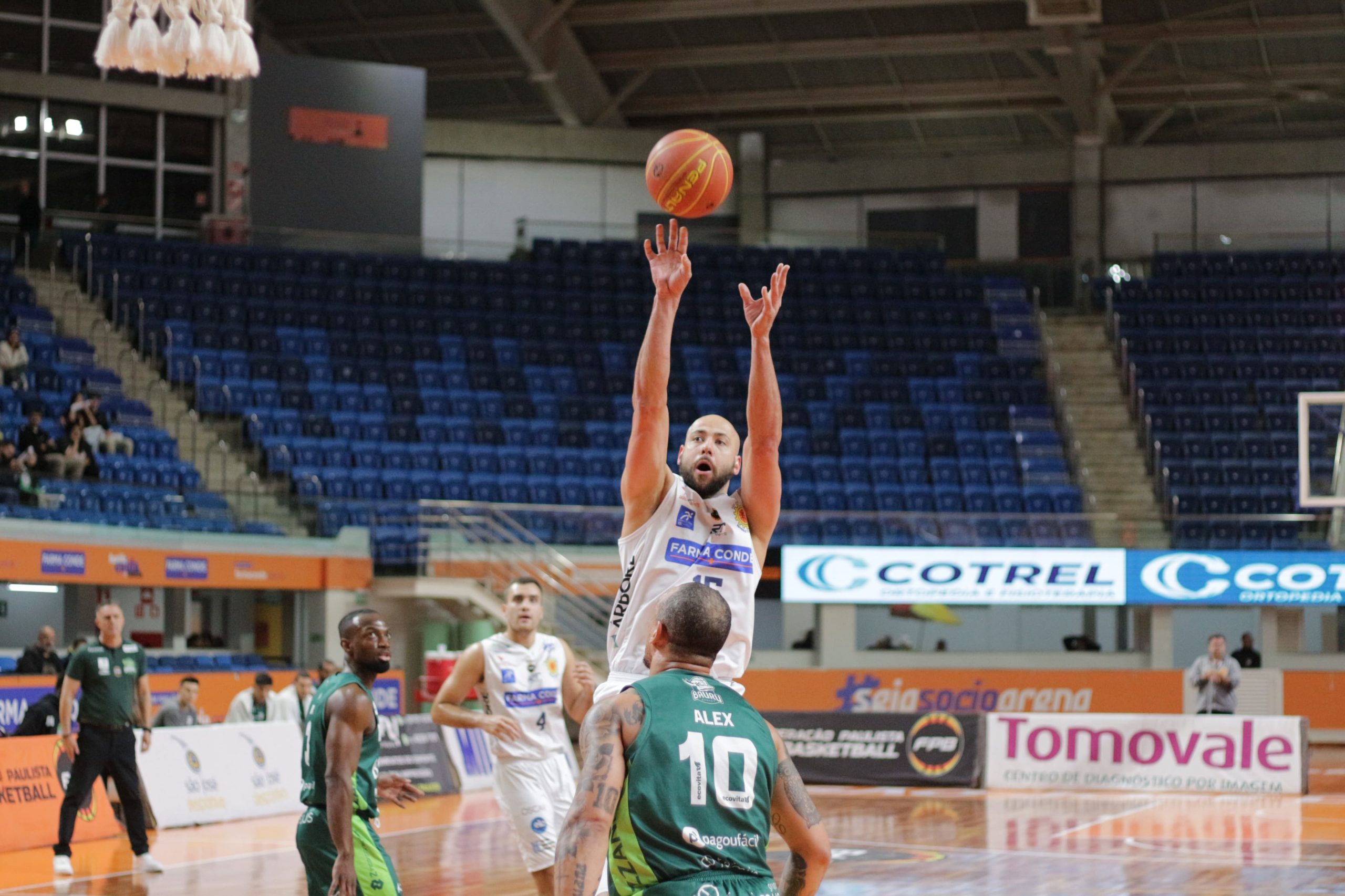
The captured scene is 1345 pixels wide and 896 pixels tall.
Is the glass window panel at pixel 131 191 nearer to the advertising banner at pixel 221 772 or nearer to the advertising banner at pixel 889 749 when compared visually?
the advertising banner at pixel 221 772

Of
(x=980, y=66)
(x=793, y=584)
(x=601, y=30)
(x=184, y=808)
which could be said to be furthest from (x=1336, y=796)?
(x=601, y=30)

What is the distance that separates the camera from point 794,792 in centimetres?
415

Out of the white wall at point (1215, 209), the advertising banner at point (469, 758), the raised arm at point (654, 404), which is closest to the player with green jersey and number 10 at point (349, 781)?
the raised arm at point (654, 404)

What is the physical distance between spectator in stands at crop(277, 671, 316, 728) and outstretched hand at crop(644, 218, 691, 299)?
11.6m

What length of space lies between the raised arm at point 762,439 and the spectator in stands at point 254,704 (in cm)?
1142

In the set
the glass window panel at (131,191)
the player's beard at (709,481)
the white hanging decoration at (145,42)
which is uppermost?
the glass window panel at (131,191)

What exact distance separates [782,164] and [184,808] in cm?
2282

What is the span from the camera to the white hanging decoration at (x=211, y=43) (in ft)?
33.7

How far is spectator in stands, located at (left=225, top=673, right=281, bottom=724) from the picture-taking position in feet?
53.5

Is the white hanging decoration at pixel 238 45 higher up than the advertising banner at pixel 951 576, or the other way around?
the white hanging decoration at pixel 238 45

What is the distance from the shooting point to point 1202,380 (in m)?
27.8

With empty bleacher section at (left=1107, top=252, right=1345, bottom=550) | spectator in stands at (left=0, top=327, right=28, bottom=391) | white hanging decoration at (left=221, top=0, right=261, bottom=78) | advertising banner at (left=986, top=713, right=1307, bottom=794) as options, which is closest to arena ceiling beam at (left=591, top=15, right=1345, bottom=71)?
empty bleacher section at (left=1107, top=252, right=1345, bottom=550)

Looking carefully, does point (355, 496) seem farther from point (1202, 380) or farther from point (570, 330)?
point (1202, 380)

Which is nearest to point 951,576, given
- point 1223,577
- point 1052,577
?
point 1052,577
